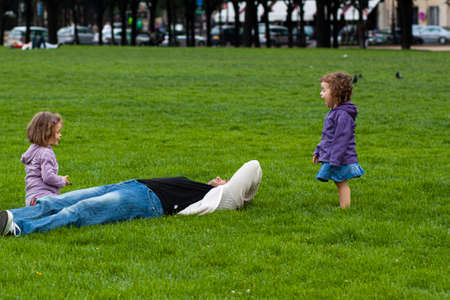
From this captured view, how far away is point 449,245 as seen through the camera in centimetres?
611

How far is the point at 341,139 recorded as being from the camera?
7172mm

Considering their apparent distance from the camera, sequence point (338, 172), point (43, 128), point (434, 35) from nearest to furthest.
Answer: point (43, 128)
point (338, 172)
point (434, 35)

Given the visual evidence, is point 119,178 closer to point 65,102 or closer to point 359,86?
point 65,102

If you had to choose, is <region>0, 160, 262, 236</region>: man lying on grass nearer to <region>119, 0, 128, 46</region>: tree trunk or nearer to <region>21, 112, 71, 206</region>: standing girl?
<region>21, 112, 71, 206</region>: standing girl

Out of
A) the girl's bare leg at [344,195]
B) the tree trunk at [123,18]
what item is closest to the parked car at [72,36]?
the tree trunk at [123,18]

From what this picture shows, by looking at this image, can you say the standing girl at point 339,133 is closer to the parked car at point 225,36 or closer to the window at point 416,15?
the parked car at point 225,36

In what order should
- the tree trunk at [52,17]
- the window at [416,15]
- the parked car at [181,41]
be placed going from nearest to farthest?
the tree trunk at [52,17], the parked car at [181,41], the window at [416,15]

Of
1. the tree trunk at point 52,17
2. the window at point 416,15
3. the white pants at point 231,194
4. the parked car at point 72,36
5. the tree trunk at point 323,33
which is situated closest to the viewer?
the white pants at point 231,194

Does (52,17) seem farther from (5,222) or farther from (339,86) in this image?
(5,222)

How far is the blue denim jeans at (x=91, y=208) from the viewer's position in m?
6.38

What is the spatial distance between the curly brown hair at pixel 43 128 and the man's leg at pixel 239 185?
5.71ft

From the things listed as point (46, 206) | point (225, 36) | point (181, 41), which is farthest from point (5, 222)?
point (181, 41)

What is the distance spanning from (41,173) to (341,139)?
2856 mm

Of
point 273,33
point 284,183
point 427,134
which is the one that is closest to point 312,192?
point 284,183
